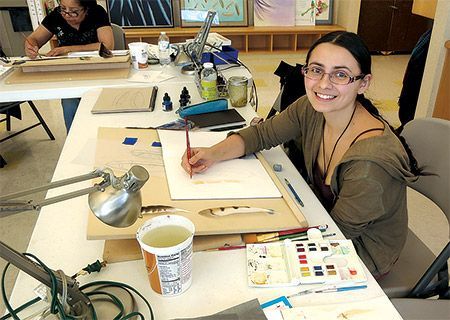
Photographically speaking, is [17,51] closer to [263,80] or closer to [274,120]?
[263,80]

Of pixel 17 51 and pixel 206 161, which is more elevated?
pixel 206 161

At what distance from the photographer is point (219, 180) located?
43.8 inches

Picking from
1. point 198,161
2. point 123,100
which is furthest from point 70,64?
point 198,161

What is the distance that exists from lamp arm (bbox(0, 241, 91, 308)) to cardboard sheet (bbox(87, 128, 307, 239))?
0.16 meters

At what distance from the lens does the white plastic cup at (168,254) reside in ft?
2.36

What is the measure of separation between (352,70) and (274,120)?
0.35 m

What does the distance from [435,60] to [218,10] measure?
287 centimetres

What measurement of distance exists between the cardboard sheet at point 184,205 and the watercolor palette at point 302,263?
0.06m

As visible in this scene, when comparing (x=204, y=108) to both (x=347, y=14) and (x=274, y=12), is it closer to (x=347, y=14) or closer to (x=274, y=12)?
(x=274, y=12)

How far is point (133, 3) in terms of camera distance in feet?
15.6

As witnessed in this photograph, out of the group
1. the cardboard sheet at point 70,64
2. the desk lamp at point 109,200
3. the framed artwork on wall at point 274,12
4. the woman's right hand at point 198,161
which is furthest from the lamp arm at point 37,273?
the framed artwork on wall at point 274,12

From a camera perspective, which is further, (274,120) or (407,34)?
(407,34)

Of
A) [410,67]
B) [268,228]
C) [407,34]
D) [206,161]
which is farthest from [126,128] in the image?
[407,34]

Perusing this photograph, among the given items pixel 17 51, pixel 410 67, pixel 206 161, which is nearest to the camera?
pixel 206 161
